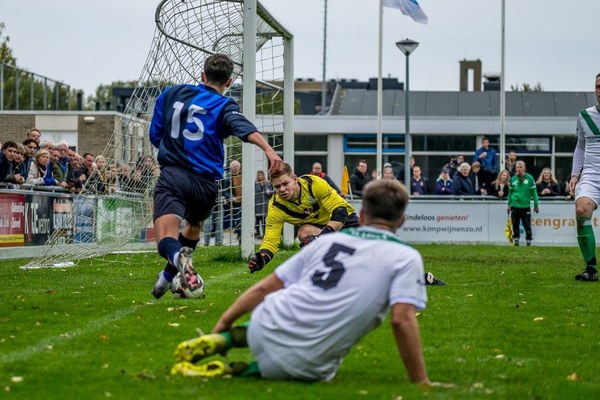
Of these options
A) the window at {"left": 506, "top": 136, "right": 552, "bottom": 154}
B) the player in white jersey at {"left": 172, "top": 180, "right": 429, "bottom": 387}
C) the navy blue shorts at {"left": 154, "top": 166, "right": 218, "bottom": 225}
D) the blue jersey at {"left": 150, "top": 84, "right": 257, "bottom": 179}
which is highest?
the window at {"left": 506, "top": 136, "right": 552, "bottom": 154}

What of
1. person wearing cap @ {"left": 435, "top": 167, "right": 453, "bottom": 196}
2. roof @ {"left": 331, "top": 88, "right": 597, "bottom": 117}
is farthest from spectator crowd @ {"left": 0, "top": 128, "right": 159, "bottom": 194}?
A: roof @ {"left": 331, "top": 88, "right": 597, "bottom": 117}

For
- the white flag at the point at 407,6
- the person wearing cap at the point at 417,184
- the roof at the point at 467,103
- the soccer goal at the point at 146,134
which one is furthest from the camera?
the roof at the point at 467,103

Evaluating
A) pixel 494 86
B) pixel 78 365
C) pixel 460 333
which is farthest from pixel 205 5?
pixel 494 86

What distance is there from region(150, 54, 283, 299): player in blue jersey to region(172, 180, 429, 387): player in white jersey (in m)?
3.66

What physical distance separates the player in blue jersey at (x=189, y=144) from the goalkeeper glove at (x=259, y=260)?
4.50 ft

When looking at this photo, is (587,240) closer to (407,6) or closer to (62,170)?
(62,170)

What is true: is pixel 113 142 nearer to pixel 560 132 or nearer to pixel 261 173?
pixel 261 173

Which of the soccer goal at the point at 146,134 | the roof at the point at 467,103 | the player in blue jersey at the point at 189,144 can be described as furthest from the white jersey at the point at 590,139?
the roof at the point at 467,103

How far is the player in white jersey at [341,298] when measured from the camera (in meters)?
5.89

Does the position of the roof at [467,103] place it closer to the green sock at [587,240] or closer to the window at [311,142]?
the window at [311,142]

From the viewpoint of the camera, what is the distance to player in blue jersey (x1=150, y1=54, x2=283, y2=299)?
988 centimetres

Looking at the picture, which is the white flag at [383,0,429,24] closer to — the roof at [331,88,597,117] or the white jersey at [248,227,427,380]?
the roof at [331,88,597,117]

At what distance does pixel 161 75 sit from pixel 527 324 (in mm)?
9683

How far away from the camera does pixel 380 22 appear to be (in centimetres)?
4047
